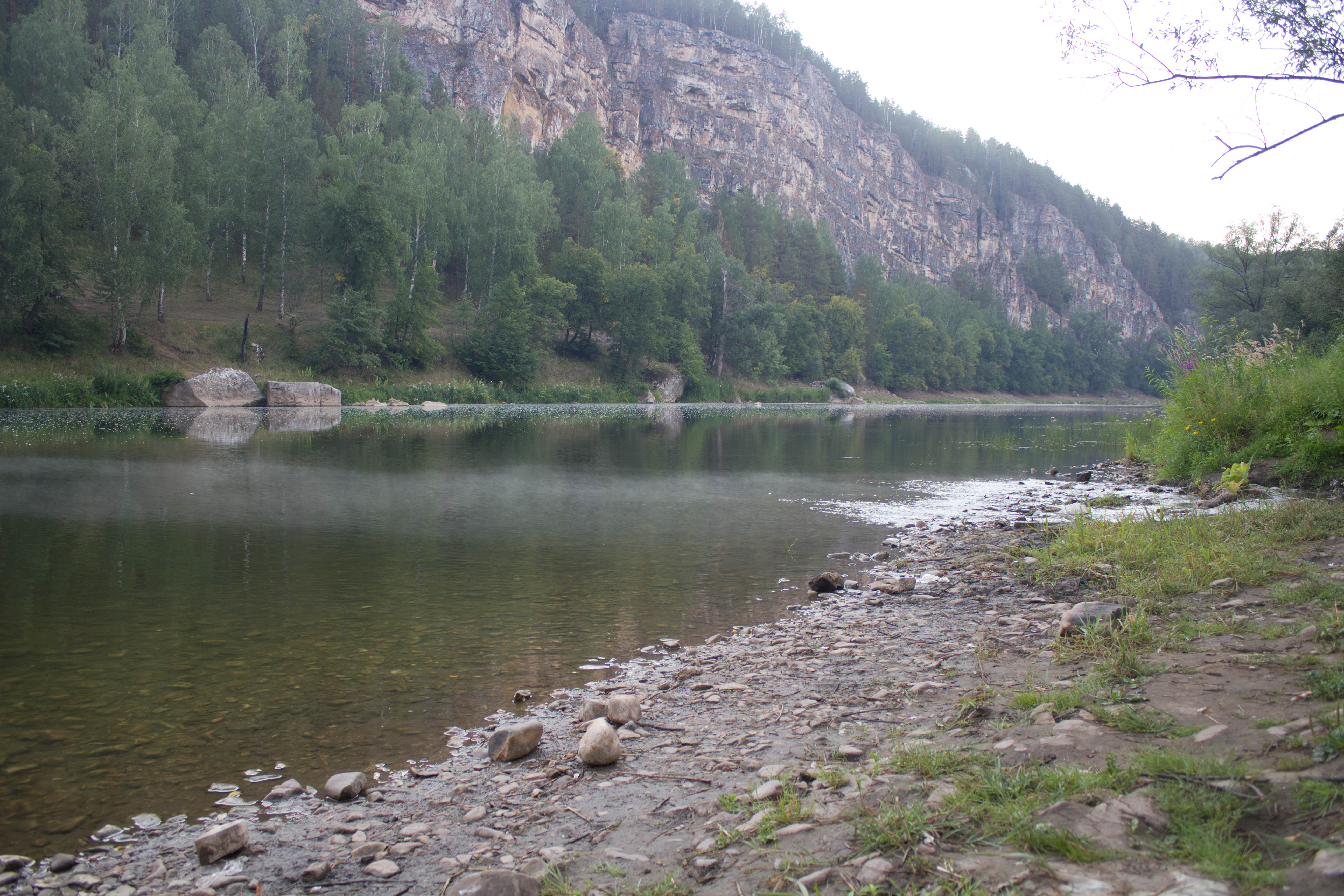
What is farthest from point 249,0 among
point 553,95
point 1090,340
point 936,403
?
point 1090,340

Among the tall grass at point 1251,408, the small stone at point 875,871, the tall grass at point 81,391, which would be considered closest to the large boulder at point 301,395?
the tall grass at point 81,391

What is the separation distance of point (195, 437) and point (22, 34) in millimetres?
61588

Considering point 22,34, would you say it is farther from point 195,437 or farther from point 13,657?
point 13,657

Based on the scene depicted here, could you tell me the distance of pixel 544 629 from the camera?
284 inches

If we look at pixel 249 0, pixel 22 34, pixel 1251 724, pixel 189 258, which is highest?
pixel 249 0

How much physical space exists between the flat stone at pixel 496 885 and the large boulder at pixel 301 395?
51459 mm

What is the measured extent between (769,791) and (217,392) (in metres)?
49.7

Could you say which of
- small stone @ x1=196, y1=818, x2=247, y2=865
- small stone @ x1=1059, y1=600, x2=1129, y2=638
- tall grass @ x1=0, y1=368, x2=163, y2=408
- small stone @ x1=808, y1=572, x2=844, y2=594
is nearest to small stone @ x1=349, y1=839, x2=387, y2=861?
small stone @ x1=196, y1=818, x2=247, y2=865

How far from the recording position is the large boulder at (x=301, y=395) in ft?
159

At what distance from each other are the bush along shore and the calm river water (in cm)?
58

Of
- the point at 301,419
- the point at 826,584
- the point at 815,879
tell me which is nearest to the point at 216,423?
the point at 301,419

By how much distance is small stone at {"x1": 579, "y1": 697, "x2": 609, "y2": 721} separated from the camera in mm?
5066

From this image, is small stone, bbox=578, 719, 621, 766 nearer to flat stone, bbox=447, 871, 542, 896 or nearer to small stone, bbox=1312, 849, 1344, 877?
flat stone, bbox=447, 871, 542, 896

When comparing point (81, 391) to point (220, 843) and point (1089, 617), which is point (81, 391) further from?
point (1089, 617)
